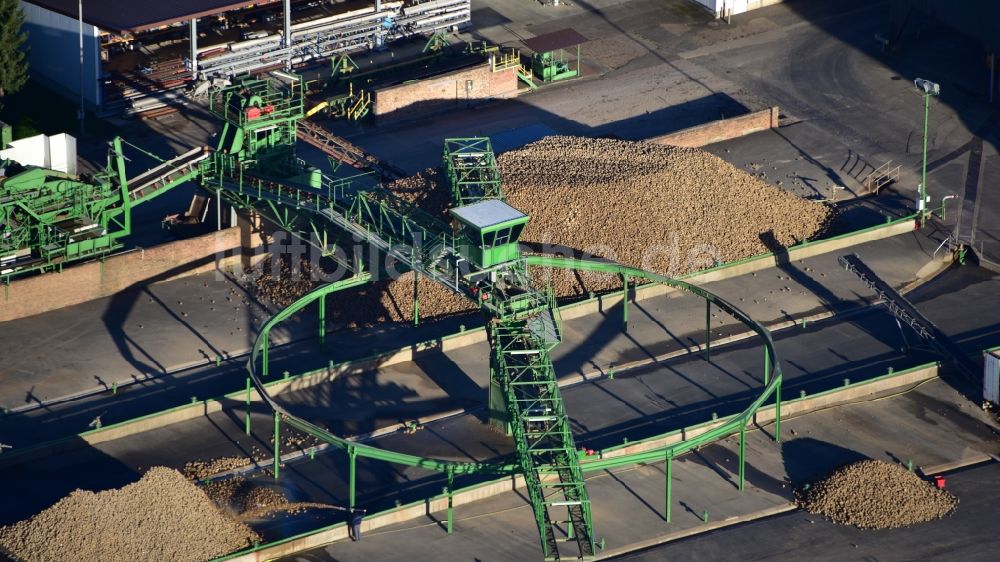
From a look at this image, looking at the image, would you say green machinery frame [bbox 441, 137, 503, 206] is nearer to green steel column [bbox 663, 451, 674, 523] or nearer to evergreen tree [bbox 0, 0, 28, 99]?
green steel column [bbox 663, 451, 674, 523]

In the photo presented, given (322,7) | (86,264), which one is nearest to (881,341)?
(86,264)

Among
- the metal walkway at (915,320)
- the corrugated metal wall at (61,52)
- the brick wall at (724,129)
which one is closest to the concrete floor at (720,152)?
the brick wall at (724,129)

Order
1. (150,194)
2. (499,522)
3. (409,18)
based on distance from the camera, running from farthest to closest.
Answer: (409,18) < (150,194) < (499,522)

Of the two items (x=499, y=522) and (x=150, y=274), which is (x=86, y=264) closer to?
(x=150, y=274)

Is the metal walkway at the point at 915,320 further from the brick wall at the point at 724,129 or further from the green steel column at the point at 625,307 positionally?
the brick wall at the point at 724,129

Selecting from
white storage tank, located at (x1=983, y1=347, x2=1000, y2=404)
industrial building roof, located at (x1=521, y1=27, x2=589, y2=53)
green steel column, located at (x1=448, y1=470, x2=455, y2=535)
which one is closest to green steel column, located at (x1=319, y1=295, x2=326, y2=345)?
green steel column, located at (x1=448, y1=470, x2=455, y2=535)

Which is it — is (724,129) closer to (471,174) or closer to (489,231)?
(471,174)
